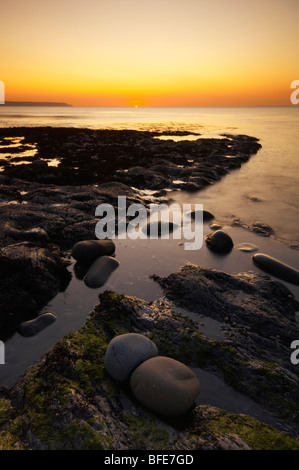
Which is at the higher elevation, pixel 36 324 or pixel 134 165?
pixel 134 165

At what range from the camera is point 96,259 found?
23.8 ft

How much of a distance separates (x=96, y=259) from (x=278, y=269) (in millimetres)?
4689

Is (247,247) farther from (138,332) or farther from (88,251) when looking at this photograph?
(138,332)

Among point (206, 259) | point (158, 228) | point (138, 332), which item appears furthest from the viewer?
point (158, 228)

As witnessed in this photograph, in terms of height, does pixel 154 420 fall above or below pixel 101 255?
below

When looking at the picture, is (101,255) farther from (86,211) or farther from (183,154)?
(183,154)

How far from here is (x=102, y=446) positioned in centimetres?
276

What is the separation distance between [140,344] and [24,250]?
4510 mm

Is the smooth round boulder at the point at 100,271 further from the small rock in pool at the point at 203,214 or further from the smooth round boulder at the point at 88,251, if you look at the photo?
the small rock in pool at the point at 203,214

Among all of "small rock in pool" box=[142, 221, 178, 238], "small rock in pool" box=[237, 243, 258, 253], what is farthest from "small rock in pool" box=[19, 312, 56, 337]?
"small rock in pool" box=[237, 243, 258, 253]

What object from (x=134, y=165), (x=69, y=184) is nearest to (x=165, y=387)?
(x=69, y=184)

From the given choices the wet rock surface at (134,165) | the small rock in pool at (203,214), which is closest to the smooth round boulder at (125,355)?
the small rock in pool at (203,214)

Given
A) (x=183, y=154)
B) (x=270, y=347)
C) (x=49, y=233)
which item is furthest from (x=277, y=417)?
(x=183, y=154)

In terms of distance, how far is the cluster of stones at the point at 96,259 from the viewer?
6.57 meters
